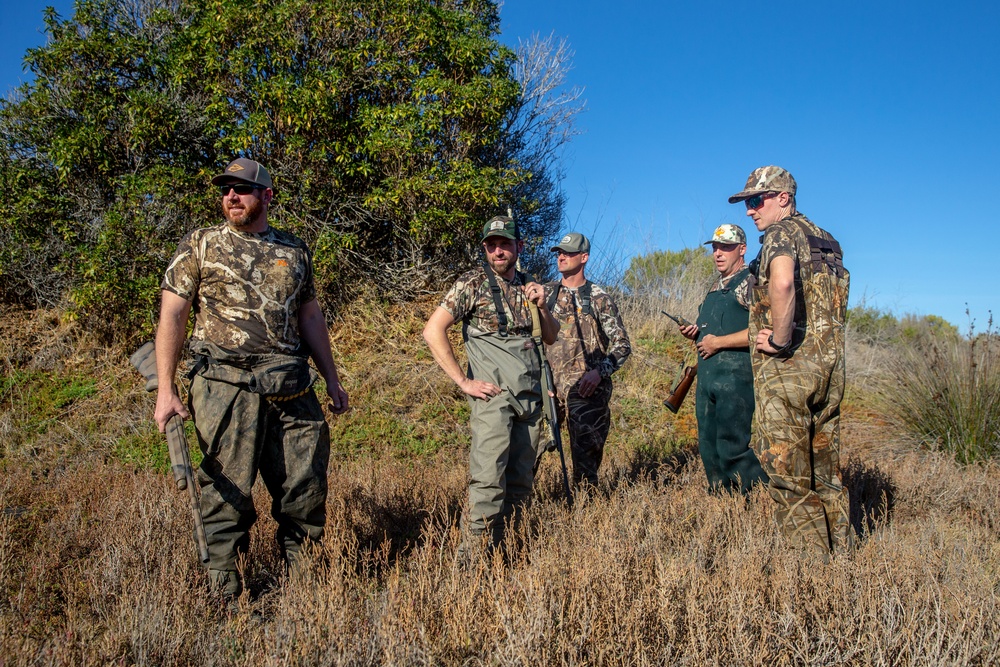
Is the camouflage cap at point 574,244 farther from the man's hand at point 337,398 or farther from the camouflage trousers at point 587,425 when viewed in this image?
the man's hand at point 337,398

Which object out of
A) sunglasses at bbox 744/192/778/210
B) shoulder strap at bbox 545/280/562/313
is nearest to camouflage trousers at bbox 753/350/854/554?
sunglasses at bbox 744/192/778/210

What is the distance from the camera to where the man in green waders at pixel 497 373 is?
402cm

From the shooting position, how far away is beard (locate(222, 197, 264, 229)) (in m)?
3.53

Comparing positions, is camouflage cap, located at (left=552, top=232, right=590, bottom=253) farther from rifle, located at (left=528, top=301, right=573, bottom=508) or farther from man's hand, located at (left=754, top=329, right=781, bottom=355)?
man's hand, located at (left=754, top=329, right=781, bottom=355)

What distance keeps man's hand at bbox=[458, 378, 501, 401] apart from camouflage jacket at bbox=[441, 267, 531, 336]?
0.34m

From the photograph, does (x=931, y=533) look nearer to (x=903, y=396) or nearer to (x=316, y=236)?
(x=903, y=396)

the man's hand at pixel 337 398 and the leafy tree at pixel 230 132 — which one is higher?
the leafy tree at pixel 230 132

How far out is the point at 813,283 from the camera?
3.86 meters

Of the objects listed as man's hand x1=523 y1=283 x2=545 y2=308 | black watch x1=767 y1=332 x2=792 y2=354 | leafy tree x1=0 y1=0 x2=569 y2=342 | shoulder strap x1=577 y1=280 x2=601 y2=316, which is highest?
leafy tree x1=0 y1=0 x2=569 y2=342

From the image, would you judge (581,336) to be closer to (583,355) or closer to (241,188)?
(583,355)

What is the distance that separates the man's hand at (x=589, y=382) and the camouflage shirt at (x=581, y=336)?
134 mm

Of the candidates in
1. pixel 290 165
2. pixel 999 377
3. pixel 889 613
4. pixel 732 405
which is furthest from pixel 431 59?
pixel 889 613

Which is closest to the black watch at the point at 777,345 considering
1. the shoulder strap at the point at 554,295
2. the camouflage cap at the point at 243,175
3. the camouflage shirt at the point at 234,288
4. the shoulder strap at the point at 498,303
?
the shoulder strap at the point at 498,303

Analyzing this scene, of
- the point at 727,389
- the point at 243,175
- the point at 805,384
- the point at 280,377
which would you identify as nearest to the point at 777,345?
the point at 805,384
